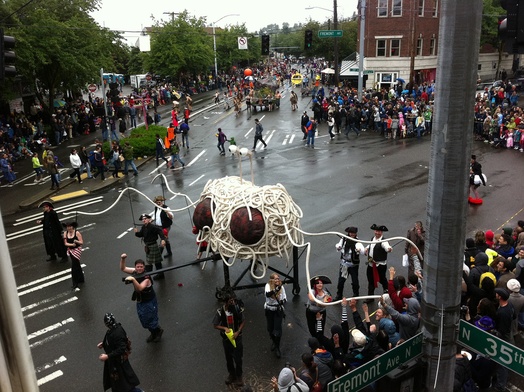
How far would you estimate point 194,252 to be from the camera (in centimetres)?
1248

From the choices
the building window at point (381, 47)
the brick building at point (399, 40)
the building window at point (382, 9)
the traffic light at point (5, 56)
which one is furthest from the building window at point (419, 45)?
the traffic light at point (5, 56)

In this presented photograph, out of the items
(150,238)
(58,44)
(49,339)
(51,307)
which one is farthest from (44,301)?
(58,44)

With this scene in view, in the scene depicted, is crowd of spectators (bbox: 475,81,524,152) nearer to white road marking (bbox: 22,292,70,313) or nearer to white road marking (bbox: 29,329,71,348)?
white road marking (bbox: 22,292,70,313)

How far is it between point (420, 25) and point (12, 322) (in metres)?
46.8

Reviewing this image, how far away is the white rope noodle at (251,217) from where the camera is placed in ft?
28.1

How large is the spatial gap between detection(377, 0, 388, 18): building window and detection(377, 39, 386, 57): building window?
2.10m

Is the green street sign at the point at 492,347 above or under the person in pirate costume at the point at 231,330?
above

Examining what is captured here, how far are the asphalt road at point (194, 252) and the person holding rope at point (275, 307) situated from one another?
0.40 meters

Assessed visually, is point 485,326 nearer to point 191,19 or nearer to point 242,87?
point 242,87

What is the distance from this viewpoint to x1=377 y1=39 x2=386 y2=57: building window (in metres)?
43.9

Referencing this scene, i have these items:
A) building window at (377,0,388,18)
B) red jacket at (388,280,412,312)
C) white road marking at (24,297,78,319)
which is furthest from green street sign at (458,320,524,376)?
building window at (377,0,388,18)

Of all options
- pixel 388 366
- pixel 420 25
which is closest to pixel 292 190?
pixel 388 366

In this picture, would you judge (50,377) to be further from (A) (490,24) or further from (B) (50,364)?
(A) (490,24)

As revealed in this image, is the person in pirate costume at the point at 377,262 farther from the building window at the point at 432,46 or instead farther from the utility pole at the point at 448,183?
the building window at the point at 432,46
